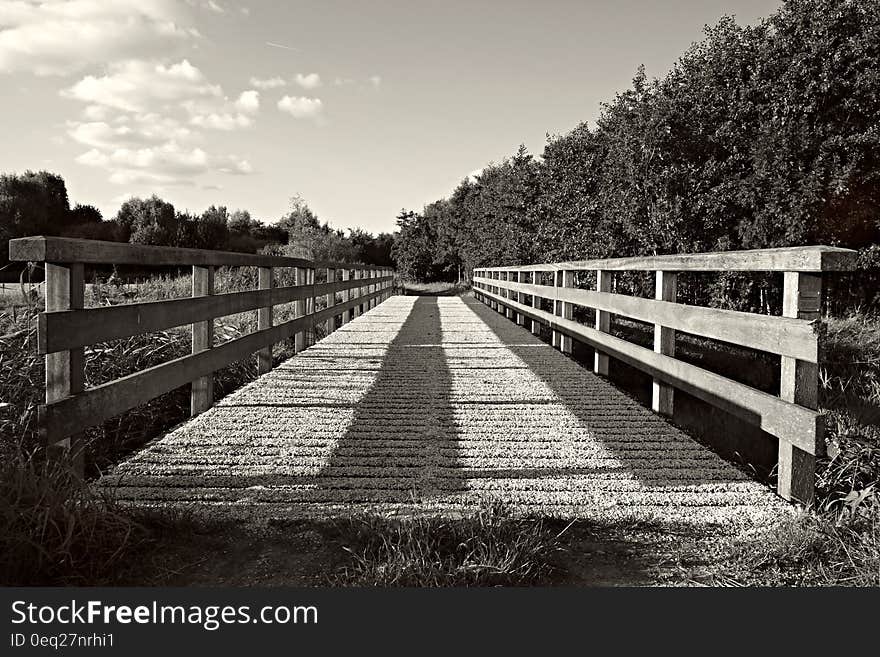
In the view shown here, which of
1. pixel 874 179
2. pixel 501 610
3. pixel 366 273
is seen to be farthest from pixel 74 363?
pixel 874 179

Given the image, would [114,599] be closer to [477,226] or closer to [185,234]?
[477,226]

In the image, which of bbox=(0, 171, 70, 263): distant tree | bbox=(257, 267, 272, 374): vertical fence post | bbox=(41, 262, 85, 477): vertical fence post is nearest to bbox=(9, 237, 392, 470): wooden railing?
bbox=(41, 262, 85, 477): vertical fence post

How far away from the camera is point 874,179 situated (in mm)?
15078

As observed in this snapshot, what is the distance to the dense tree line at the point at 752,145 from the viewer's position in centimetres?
1479

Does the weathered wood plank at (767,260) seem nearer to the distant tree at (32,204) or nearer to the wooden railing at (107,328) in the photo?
the wooden railing at (107,328)

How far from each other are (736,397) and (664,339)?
3.99 feet

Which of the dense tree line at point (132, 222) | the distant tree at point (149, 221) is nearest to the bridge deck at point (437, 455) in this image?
the dense tree line at point (132, 222)

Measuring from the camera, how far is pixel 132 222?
50.8 meters

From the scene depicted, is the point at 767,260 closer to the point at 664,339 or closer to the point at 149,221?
the point at 664,339

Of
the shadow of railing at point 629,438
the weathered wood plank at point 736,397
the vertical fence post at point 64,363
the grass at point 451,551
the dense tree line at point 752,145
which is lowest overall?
the grass at point 451,551

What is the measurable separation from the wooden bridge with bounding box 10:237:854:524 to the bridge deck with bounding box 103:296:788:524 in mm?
12

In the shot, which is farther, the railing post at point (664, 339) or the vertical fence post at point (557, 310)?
the vertical fence post at point (557, 310)

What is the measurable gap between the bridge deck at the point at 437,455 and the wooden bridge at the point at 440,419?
1cm

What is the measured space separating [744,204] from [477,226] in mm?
27277
